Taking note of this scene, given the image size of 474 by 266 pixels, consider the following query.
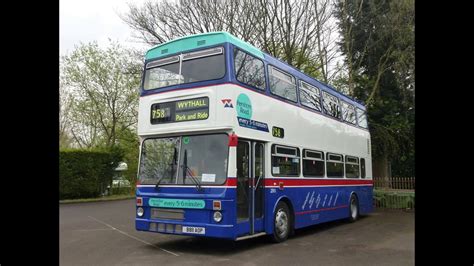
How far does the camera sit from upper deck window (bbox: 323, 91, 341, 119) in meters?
13.8

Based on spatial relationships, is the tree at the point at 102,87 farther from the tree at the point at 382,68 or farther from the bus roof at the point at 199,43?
the bus roof at the point at 199,43

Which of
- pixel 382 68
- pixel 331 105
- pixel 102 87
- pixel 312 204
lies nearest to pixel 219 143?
pixel 312 204

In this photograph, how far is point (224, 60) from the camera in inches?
365

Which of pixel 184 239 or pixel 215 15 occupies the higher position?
pixel 215 15

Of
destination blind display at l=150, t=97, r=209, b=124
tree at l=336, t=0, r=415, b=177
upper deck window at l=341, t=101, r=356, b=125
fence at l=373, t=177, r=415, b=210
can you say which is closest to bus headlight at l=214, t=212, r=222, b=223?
destination blind display at l=150, t=97, r=209, b=124

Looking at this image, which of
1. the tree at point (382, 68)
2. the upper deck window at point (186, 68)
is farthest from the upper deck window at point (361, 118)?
the upper deck window at point (186, 68)

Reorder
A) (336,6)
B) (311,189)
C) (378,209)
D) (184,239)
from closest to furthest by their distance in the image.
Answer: (184,239) < (311,189) < (378,209) < (336,6)

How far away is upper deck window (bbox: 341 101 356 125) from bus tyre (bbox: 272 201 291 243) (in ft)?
17.8

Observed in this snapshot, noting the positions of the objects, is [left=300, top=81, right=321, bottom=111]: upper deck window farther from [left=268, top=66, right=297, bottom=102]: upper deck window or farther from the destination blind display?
the destination blind display

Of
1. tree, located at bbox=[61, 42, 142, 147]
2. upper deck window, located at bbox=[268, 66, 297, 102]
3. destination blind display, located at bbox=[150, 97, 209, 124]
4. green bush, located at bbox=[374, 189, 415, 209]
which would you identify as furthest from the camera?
tree, located at bbox=[61, 42, 142, 147]

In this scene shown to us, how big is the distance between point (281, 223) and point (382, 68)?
15610 mm
